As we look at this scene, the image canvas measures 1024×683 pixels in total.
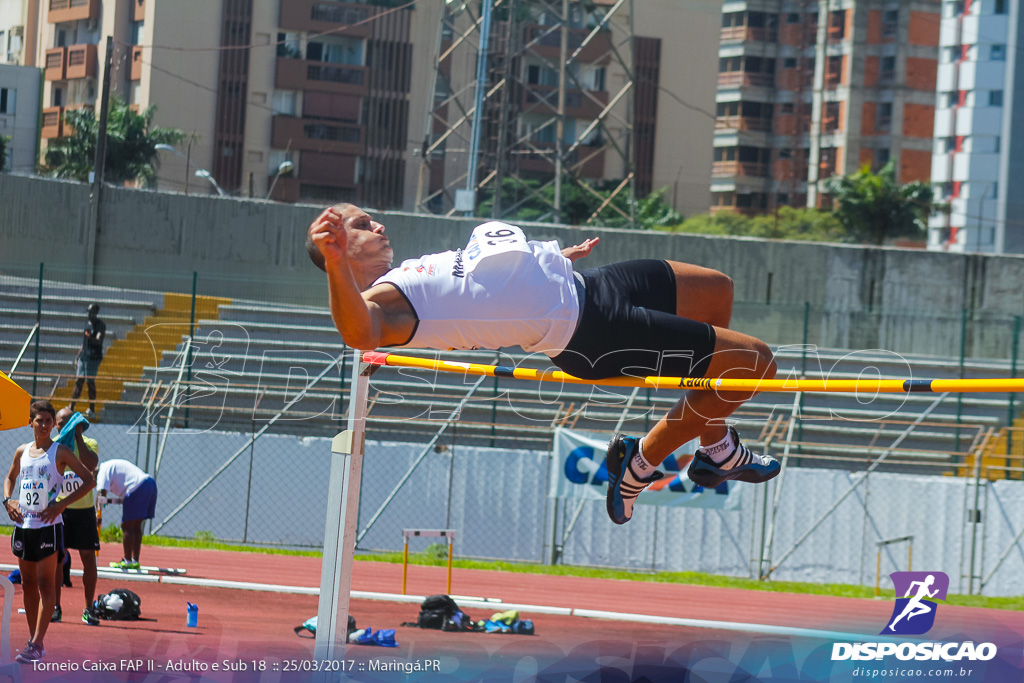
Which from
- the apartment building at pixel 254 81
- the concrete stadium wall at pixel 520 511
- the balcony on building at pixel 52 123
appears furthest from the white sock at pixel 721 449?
the balcony on building at pixel 52 123

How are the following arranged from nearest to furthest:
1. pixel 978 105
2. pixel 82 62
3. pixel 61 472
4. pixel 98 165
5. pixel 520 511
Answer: pixel 61 472 → pixel 520 511 → pixel 98 165 → pixel 82 62 → pixel 978 105

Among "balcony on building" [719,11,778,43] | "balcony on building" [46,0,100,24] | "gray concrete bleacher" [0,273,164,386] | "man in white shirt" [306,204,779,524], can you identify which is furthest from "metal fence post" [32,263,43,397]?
"balcony on building" [719,11,778,43]

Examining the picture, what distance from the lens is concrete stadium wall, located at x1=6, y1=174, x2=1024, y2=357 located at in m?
15.8

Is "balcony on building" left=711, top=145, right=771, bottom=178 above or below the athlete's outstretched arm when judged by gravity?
above

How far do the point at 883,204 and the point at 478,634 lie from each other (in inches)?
915

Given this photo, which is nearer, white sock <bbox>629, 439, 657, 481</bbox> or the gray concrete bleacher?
white sock <bbox>629, 439, 657, 481</bbox>

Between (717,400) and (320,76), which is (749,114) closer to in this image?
(320,76)

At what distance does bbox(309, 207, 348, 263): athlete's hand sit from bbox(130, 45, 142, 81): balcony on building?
17.9 meters

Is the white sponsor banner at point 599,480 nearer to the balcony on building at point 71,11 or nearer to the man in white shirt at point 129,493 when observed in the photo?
the man in white shirt at point 129,493

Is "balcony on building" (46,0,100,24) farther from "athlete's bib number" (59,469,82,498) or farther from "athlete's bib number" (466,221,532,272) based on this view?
"athlete's bib number" (466,221,532,272)

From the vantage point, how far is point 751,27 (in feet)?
143

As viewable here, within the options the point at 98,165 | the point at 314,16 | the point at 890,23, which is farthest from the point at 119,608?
the point at 890,23

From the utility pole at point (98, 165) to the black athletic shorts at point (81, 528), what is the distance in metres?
8.41

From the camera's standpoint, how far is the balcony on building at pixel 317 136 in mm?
23688
